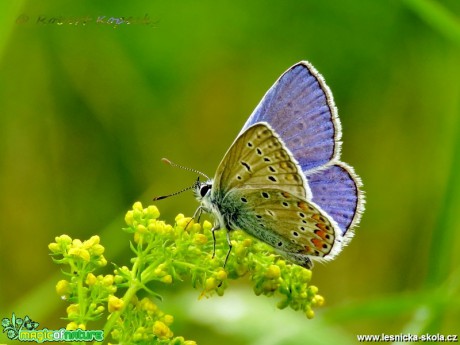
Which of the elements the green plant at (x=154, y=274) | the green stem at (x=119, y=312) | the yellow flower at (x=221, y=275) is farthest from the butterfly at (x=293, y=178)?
the green stem at (x=119, y=312)

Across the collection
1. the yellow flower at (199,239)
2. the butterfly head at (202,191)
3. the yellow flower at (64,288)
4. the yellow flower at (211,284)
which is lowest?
the yellow flower at (64,288)

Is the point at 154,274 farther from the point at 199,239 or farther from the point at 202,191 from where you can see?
the point at 202,191

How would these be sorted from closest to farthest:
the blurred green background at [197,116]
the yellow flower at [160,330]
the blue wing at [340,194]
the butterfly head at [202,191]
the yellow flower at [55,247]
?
1. the yellow flower at [160,330]
2. the yellow flower at [55,247]
3. the blue wing at [340,194]
4. the butterfly head at [202,191]
5. the blurred green background at [197,116]

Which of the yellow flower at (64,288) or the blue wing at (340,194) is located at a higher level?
the blue wing at (340,194)

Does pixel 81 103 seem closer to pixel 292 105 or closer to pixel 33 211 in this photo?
pixel 33 211

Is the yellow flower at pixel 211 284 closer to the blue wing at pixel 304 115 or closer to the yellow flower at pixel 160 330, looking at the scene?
the yellow flower at pixel 160 330

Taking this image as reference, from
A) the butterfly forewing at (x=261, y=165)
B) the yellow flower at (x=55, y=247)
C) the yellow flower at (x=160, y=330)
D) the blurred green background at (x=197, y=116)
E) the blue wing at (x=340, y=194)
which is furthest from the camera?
the blurred green background at (x=197, y=116)

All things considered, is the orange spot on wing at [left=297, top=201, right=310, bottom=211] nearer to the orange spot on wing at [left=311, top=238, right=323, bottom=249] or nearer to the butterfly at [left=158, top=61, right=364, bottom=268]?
the butterfly at [left=158, top=61, right=364, bottom=268]

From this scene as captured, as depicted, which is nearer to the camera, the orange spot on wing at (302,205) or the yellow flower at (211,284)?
the yellow flower at (211,284)

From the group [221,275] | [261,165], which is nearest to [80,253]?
[221,275]
